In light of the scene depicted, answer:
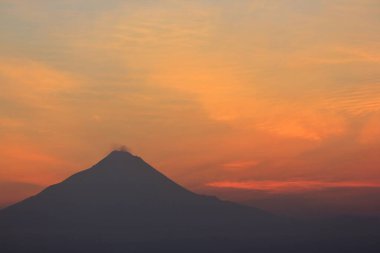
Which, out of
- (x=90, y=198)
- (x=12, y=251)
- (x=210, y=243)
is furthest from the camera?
(x=90, y=198)

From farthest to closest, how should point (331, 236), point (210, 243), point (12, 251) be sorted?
point (331, 236), point (210, 243), point (12, 251)

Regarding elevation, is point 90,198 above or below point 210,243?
above

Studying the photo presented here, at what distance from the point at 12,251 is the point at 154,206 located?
95.9 feet

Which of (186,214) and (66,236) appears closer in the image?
(66,236)

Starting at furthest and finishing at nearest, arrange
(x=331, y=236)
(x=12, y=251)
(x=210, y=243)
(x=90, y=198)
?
(x=331, y=236) → (x=90, y=198) → (x=210, y=243) → (x=12, y=251)

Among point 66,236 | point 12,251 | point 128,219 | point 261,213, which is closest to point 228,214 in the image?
point 261,213

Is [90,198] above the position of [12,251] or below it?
above

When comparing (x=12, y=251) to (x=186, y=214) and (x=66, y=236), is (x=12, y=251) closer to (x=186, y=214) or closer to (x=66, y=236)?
(x=66, y=236)

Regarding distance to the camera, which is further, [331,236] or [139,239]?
[331,236]

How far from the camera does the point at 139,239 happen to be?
140m

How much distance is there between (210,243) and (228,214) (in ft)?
42.4

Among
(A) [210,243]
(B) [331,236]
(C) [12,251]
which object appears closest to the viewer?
(C) [12,251]

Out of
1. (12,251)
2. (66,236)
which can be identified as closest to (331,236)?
(66,236)

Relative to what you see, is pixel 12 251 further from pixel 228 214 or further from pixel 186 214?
pixel 228 214
